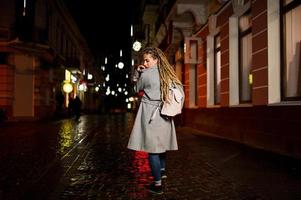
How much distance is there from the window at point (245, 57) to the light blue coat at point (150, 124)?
690 cm

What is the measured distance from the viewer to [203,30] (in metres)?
17.5

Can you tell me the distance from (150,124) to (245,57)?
759 cm

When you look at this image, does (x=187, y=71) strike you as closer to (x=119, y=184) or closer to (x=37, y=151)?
(x=37, y=151)

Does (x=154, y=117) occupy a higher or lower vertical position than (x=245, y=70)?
lower

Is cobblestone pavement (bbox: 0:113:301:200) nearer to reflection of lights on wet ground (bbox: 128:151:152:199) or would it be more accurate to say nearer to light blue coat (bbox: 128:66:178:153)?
reflection of lights on wet ground (bbox: 128:151:152:199)

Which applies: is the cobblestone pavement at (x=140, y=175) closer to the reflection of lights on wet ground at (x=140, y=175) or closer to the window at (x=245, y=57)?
the reflection of lights on wet ground at (x=140, y=175)

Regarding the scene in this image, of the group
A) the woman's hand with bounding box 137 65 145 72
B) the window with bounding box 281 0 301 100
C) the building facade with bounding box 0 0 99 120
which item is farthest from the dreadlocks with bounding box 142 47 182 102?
the building facade with bounding box 0 0 99 120

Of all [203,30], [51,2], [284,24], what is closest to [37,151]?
[284,24]

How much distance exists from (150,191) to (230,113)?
25.3 ft

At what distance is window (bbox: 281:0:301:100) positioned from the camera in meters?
9.28

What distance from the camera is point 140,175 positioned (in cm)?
714

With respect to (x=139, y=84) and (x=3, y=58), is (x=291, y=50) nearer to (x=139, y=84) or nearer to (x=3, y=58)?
(x=139, y=84)

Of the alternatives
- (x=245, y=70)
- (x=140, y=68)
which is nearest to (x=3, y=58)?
(x=245, y=70)

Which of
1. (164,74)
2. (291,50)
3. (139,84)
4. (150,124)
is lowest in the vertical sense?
(150,124)
